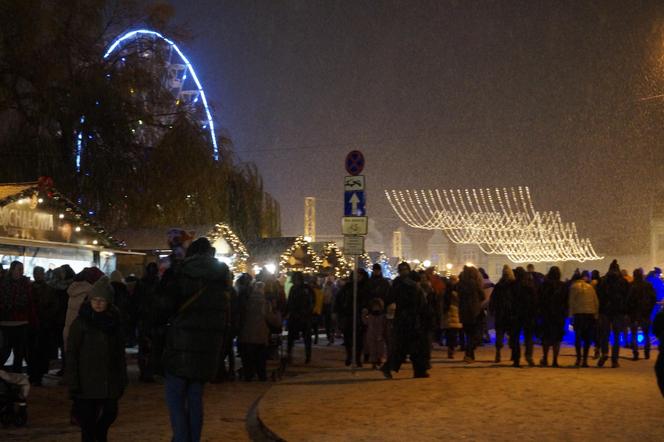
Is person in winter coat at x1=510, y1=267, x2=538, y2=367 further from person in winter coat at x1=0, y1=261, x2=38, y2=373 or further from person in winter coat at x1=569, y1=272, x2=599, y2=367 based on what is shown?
person in winter coat at x1=0, y1=261, x2=38, y2=373

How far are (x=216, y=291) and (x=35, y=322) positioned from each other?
8.17 metres

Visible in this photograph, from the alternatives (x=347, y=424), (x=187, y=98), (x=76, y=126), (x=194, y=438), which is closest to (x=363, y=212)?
(x=347, y=424)

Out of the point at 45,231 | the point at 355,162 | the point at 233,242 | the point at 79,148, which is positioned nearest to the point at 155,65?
the point at 79,148

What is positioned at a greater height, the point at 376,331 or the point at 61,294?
the point at 61,294

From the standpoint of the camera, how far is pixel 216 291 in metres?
7.05

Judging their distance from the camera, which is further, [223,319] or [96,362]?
[96,362]

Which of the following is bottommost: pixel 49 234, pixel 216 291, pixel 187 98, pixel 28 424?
pixel 28 424

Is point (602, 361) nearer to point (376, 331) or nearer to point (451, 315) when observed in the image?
point (376, 331)

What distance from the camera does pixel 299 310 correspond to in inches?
750

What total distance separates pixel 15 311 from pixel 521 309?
347 inches

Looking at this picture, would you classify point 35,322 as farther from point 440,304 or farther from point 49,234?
point 440,304

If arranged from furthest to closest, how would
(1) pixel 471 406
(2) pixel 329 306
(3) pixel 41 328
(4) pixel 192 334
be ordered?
1. (2) pixel 329 306
2. (3) pixel 41 328
3. (1) pixel 471 406
4. (4) pixel 192 334

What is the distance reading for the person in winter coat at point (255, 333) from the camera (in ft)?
52.0

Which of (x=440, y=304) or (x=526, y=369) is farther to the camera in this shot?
(x=440, y=304)
